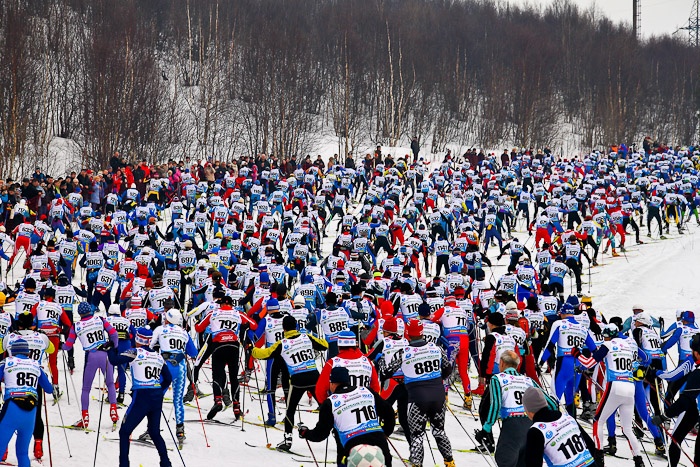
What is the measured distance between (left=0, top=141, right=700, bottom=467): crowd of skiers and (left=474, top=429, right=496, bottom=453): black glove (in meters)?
0.07

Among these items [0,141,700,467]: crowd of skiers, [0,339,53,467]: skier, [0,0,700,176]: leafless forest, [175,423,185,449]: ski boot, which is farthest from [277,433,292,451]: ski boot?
[0,0,700,176]: leafless forest

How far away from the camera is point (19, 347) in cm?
967

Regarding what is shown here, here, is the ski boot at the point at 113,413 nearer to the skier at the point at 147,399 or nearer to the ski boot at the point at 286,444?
the skier at the point at 147,399

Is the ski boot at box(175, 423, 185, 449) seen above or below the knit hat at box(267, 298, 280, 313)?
below

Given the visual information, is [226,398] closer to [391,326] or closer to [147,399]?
[147,399]

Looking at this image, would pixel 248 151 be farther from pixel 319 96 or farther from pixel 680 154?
pixel 680 154

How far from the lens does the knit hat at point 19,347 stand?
9656 mm

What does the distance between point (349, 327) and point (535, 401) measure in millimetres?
6691

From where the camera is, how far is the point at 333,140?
62781 millimetres

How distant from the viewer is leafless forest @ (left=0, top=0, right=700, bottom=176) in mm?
47500

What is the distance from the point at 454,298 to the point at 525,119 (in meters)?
56.0

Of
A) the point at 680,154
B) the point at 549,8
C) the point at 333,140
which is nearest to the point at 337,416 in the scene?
the point at 680,154

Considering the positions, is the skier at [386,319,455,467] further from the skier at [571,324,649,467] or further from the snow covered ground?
the skier at [571,324,649,467]

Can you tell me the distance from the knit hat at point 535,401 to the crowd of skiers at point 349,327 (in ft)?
0.06
